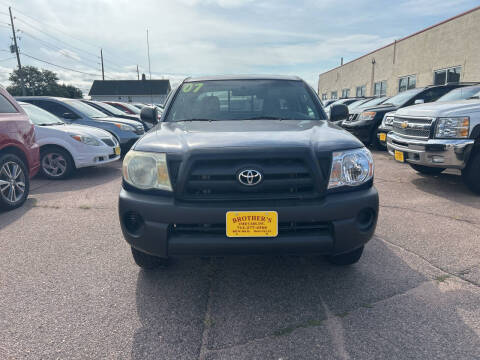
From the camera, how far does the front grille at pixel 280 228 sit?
2.10 meters

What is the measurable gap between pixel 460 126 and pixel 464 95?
2257 millimetres

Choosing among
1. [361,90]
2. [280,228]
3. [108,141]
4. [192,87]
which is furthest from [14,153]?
[361,90]

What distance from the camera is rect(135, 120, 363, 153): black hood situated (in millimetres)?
2182

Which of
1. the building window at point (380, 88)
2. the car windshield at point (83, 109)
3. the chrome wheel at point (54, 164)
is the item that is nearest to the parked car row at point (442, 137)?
the chrome wheel at point (54, 164)

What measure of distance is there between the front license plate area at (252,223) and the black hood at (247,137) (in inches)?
16.9

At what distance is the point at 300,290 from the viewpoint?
8.13 feet

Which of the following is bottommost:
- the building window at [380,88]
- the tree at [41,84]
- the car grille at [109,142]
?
the car grille at [109,142]

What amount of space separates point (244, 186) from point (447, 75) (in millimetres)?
18812

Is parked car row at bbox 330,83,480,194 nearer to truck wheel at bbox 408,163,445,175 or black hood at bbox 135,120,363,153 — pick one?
truck wheel at bbox 408,163,445,175

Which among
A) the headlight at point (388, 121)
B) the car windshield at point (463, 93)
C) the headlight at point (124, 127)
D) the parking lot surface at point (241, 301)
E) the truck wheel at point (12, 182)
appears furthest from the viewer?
the headlight at point (124, 127)

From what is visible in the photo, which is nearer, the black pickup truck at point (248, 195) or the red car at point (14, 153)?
the black pickup truck at point (248, 195)

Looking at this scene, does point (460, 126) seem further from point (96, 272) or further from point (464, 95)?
point (96, 272)

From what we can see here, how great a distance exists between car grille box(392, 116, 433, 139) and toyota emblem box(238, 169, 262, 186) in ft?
13.2

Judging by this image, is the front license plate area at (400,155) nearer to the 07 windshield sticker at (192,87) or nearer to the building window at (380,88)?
→ the 07 windshield sticker at (192,87)
